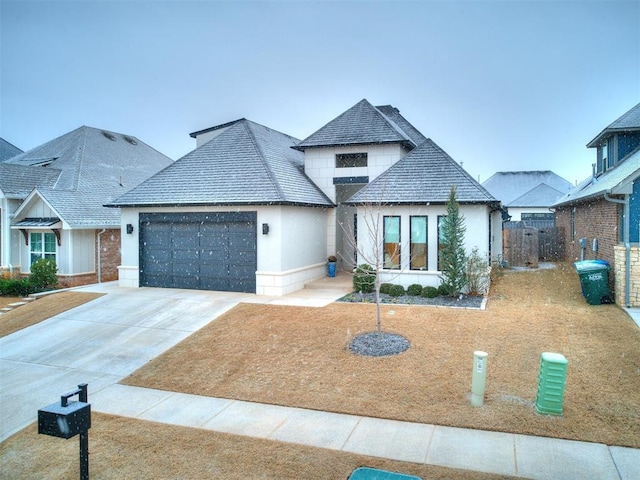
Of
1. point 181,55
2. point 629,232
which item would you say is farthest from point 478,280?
point 181,55

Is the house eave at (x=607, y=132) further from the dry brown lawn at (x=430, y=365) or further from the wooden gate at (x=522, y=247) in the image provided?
the dry brown lawn at (x=430, y=365)

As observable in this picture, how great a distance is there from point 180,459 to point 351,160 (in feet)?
55.7

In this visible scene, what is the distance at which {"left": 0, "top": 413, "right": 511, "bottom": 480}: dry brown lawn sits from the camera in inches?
228

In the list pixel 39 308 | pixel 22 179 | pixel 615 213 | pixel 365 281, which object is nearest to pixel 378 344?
pixel 365 281

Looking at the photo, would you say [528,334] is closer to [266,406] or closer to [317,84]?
[266,406]

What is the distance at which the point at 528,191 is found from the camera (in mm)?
45125

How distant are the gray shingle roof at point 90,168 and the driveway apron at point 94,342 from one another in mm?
6372

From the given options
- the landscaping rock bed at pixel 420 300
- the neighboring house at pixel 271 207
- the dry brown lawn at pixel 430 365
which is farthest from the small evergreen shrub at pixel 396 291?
the dry brown lawn at pixel 430 365

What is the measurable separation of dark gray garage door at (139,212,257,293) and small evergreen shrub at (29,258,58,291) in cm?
435

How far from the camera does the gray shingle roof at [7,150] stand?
30.9 meters

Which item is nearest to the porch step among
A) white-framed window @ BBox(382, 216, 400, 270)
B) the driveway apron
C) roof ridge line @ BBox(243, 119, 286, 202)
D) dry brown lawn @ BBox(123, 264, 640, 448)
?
the driveway apron

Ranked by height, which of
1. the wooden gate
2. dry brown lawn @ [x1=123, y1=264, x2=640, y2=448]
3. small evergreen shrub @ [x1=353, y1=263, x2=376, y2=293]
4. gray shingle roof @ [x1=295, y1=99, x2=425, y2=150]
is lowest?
dry brown lawn @ [x1=123, y1=264, x2=640, y2=448]

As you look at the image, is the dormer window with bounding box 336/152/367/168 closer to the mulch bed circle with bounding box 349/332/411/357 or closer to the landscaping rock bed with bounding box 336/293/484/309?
the landscaping rock bed with bounding box 336/293/484/309

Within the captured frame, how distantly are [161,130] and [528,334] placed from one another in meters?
36.0
